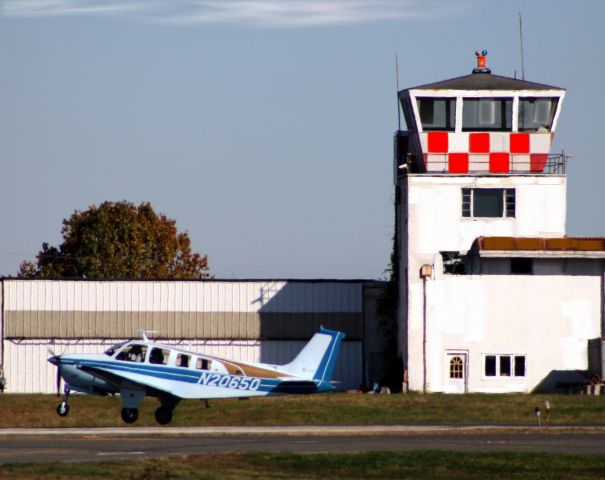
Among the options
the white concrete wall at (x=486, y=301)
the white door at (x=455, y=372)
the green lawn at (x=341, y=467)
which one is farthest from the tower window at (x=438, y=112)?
the green lawn at (x=341, y=467)

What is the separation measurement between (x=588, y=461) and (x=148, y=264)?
70.4 m

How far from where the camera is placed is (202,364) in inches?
1697

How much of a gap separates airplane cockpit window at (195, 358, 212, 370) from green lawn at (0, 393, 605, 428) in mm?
3858

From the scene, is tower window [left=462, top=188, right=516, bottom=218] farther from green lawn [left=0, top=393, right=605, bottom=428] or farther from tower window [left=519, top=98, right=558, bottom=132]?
green lawn [left=0, top=393, right=605, bottom=428]

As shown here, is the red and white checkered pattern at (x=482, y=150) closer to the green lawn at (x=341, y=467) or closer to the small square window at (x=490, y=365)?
the small square window at (x=490, y=365)

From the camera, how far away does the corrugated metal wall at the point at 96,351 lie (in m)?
63.3

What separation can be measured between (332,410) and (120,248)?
176 ft

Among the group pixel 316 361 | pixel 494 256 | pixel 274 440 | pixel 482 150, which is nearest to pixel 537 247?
pixel 494 256

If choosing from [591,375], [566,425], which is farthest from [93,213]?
[566,425]

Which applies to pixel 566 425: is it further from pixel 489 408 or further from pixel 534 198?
pixel 534 198

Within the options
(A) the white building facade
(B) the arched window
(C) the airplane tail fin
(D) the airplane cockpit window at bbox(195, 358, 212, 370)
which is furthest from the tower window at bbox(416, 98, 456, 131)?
(D) the airplane cockpit window at bbox(195, 358, 212, 370)

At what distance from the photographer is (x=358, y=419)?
4703cm

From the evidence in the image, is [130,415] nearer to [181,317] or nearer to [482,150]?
[181,317]

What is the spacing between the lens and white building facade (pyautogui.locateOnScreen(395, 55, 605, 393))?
185ft
